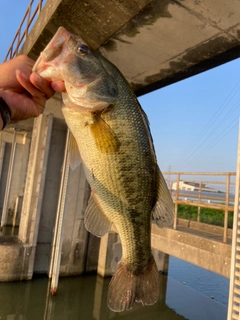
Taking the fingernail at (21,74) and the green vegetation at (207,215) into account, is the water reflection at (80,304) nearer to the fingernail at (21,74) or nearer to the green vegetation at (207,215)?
the green vegetation at (207,215)

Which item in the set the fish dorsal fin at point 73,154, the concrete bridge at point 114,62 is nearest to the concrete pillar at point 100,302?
the concrete bridge at point 114,62

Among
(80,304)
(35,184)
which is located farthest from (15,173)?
(80,304)

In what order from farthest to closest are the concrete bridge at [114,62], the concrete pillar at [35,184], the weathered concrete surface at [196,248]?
the concrete pillar at [35,184] < the weathered concrete surface at [196,248] < the concrete bridge at [114,62]

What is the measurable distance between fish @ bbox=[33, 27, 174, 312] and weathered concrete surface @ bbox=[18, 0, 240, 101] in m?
2.41

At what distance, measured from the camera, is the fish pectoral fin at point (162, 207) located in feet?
5.89

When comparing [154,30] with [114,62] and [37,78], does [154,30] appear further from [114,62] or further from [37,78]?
[37,78]

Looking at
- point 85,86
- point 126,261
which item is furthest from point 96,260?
point 85,86

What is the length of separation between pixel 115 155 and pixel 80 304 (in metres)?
6.99

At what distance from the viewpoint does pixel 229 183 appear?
591 centimetres

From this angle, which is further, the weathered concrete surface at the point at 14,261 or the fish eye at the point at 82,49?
the weathered concrete surface at the point at 14,261

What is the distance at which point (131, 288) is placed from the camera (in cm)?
174

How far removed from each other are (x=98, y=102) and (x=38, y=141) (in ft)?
25.9

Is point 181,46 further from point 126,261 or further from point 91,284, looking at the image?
point 91,284

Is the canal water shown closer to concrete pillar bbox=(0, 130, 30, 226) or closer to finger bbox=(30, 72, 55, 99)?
finger bbox=(30, 72, 55, 99)
